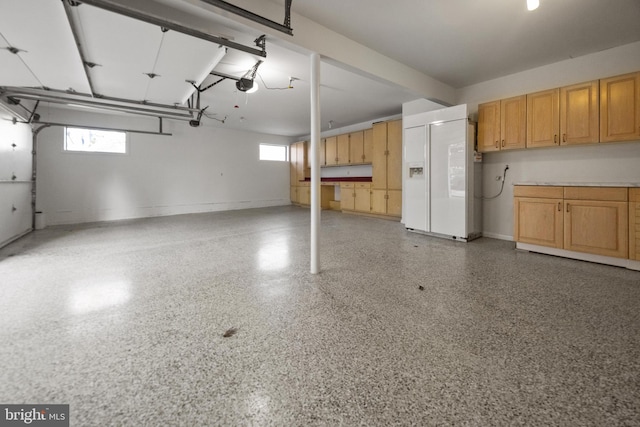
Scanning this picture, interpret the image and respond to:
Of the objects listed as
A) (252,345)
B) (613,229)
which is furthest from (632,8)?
(252,345)

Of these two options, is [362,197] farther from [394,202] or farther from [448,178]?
[448,178]

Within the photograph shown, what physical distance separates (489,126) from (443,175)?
110 cm

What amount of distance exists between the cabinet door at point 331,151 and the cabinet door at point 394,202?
2.68 m

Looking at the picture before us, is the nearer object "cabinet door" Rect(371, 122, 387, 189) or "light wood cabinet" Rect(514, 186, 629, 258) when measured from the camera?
"light wood cabinet" Rect(514, 186, 629, 258)

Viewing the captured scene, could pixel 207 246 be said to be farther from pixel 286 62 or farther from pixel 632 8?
pixel 632 8

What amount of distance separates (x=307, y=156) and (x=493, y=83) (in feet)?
21.0

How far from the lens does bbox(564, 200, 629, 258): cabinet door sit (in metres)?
3.09

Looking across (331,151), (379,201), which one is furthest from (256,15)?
(331,151)

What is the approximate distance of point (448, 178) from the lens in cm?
461

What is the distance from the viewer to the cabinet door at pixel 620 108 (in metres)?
3.25

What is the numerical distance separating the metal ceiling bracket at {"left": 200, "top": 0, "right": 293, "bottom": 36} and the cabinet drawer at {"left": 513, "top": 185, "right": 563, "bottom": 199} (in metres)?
3.77

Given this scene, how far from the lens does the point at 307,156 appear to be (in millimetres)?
10102

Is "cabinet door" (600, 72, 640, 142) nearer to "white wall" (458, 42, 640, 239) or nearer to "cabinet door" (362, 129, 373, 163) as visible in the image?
"white wall" (458, 42, 640, 239)

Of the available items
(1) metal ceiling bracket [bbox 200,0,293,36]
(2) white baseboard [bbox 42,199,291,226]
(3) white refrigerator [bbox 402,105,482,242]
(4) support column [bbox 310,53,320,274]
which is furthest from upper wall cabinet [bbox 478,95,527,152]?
(2) white baseboard [bbox 42,199,291,226]
